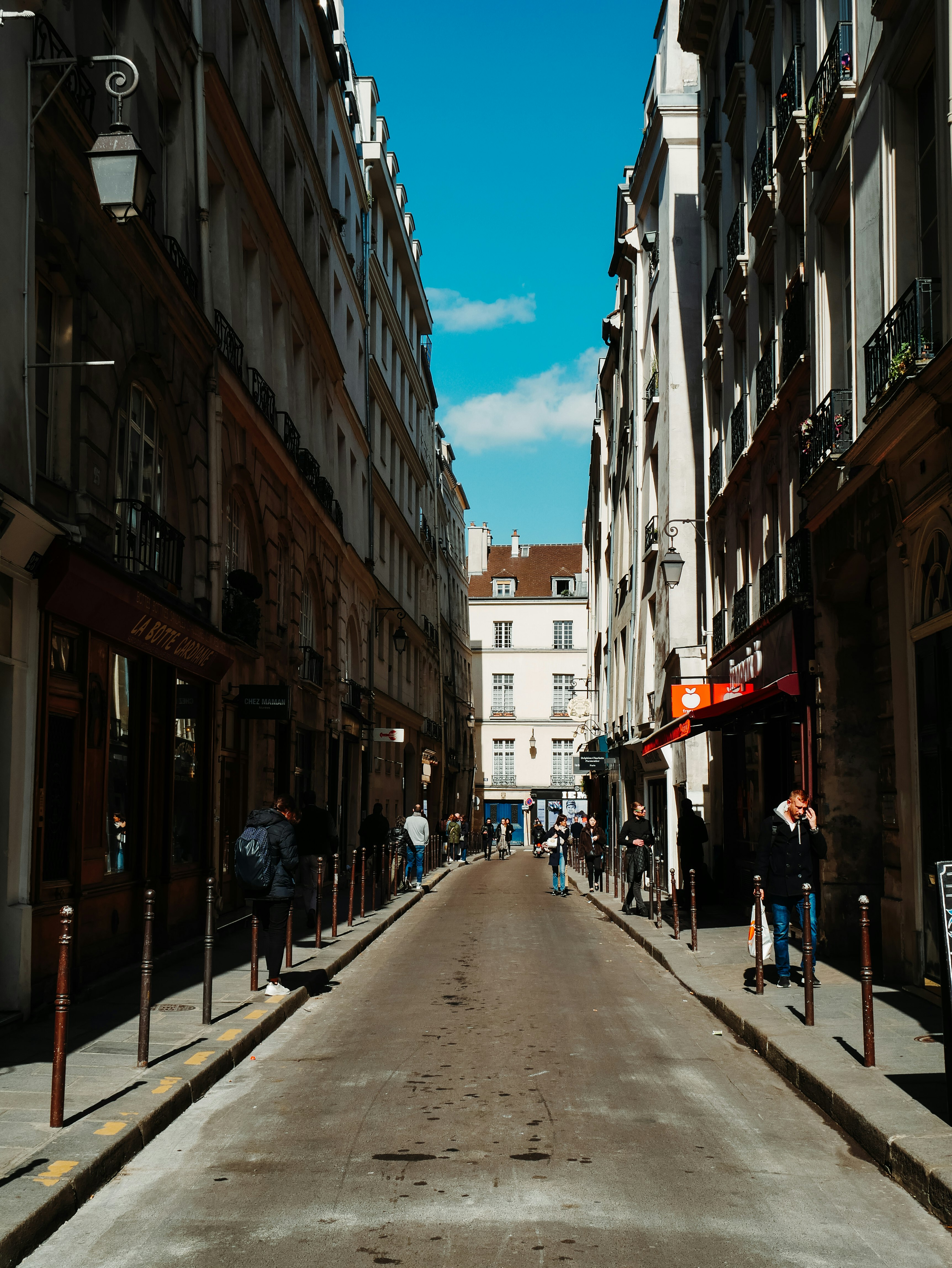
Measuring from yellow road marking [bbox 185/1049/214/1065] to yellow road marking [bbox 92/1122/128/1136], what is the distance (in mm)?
1575

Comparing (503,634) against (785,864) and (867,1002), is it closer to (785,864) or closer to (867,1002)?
(785,864)

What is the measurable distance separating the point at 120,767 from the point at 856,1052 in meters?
→ 7.42

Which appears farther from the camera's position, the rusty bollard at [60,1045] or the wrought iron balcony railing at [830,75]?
the wrought iron balcony railing at [830,75]

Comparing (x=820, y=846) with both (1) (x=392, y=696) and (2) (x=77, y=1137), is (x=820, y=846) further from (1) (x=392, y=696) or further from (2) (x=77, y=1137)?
(1) (x=392, y=696)

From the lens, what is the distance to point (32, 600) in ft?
31.8

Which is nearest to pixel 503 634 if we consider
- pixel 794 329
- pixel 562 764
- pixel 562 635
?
pixel 562 635

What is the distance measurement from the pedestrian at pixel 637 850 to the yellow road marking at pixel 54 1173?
1480 centimetres

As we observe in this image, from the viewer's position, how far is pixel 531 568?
84812 millimetres

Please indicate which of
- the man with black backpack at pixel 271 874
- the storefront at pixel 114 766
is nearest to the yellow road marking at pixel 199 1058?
the storefront at pixel 114 766

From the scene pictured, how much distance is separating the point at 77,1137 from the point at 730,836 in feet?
55.7

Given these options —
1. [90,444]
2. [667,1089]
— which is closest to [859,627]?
[667,1089]

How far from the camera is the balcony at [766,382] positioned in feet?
57.5

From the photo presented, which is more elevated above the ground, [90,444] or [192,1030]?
[90,444]

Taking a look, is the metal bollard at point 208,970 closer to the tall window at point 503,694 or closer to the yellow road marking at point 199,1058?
the yellow road marking at point 199,1058
